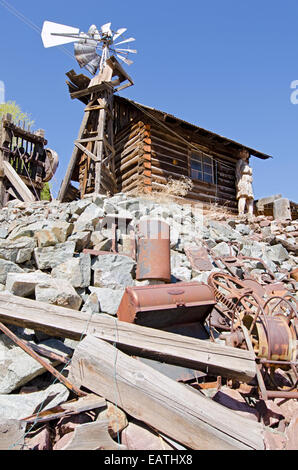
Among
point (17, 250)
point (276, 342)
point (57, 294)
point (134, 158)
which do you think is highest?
point (134, 158)

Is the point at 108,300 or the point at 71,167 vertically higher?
the point at 71,167

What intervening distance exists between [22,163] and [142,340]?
9.49 meters

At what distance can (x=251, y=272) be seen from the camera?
6.30 m

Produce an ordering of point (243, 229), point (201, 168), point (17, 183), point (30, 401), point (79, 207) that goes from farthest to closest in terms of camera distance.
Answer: point (201, 168) < point (17, 183) < point (243, 229) < point (79, 207) < point (30, 401)

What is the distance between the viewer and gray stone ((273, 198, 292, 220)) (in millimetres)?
11219

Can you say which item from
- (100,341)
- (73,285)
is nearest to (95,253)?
(73,285)

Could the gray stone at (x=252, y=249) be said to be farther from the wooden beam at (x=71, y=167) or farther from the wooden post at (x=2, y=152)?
the wooden post at (x=2, y=152)

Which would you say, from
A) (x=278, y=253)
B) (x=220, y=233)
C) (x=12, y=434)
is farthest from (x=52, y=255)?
(x=278, y=253)

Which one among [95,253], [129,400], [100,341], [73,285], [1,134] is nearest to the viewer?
[129,400]

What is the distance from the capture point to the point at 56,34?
10.0 meters

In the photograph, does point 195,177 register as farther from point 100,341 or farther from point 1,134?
point 100,341

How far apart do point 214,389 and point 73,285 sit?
2.30 meters

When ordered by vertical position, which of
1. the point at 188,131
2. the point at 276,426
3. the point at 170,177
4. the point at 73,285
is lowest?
the point at 276,426

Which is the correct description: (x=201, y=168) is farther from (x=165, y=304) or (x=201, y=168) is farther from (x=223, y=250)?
(x=165, y=304)
